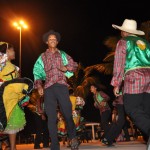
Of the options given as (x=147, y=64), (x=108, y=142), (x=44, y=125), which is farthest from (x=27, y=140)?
(x=147, y=64)

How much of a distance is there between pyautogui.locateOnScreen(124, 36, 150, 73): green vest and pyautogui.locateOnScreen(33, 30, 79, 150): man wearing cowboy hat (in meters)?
1.54

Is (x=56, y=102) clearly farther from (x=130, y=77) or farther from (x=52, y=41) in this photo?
(x=130, y=77)

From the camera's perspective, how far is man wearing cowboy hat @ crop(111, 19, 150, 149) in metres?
5.38

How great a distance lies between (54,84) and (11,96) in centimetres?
87

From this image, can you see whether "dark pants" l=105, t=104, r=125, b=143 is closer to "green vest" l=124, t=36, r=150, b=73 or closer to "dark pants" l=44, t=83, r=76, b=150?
"dark pants" l=44, t=83, r=76, b=150

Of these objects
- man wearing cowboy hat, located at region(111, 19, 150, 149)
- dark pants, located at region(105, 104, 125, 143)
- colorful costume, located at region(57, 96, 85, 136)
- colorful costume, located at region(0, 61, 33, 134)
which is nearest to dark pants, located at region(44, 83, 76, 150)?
colorful costume, located at region(0, 61, 33, 134)

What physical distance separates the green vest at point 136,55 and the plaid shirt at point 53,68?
61.5 inches

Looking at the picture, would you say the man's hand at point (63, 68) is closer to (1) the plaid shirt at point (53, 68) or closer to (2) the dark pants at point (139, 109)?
(1) the plaid shirt at point (53, 68)

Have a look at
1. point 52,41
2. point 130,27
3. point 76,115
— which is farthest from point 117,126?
point 130,27

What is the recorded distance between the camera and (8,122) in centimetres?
679

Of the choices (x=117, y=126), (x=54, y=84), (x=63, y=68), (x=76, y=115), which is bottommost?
(x=117, y=126)

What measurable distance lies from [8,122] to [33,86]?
846mm

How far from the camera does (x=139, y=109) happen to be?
5277 mm

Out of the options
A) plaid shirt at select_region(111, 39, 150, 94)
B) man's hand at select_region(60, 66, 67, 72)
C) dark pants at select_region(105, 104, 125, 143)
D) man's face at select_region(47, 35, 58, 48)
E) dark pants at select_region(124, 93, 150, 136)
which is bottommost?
dark pants at select_region(105, 104, 125, 143)
